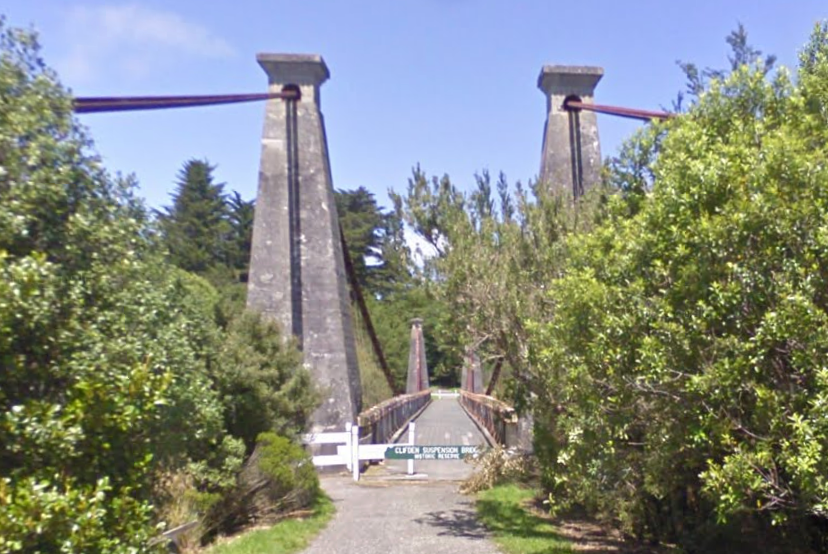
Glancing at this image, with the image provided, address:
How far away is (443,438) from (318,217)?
1162 centimetres

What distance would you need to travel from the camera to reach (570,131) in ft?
56.3

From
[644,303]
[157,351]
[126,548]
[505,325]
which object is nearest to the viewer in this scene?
[126,548]

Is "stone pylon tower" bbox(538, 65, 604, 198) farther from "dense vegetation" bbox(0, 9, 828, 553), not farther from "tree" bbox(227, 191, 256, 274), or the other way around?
"tree" bbox(227, 191, 256, 274)

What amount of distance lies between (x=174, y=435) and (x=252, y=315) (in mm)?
6693

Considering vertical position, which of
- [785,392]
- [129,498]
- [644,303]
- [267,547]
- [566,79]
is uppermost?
[566,79]

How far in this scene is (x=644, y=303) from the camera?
6.55 m

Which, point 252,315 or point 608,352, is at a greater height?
point 252,315

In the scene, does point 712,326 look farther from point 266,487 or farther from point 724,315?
point 266,487

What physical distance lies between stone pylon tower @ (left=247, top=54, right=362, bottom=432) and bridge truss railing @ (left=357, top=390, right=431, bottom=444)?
0.69 metres

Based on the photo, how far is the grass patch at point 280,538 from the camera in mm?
10102

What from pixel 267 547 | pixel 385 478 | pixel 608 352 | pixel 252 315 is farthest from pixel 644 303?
pixel 385 478

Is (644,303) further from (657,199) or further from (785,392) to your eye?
(785,392)

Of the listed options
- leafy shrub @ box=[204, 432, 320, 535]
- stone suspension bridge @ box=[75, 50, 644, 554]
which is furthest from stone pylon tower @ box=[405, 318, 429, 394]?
leafy shrub @ box=[204, 432, 320, 535]

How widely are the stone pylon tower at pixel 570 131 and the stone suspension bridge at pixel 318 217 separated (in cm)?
2
